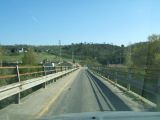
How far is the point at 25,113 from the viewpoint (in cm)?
1477

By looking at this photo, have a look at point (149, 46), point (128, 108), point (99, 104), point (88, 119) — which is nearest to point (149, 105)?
point (128, 108)

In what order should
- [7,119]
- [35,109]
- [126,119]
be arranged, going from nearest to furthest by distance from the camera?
[126,119] < [7,119] < [35,109]

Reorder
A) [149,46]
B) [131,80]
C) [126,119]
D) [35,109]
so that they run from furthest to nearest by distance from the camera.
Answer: [149,46] → [131,80] → [35,109] → [126,119]

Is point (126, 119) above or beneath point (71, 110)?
above

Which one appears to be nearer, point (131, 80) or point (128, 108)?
point (128, 108)

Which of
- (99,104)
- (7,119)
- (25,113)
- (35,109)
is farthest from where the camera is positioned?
(99,104)

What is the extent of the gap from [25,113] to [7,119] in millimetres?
1586

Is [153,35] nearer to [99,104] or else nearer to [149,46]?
[149,46]

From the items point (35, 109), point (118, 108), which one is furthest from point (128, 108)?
point (35, 109)

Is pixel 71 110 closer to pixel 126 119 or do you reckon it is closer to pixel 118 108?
pixel 118 108

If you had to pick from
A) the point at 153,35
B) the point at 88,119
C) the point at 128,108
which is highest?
the point at 153,35

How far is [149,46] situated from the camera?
272ft

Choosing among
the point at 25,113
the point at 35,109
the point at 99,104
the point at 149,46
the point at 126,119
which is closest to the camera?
the point at 126,119

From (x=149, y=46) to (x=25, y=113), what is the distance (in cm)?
6991
